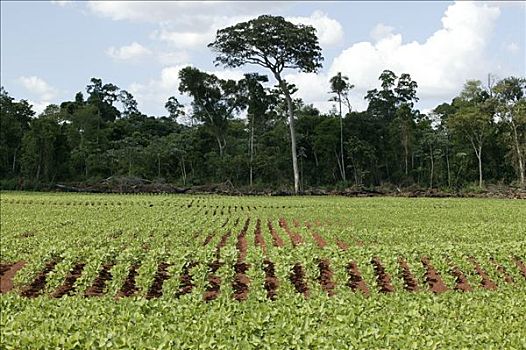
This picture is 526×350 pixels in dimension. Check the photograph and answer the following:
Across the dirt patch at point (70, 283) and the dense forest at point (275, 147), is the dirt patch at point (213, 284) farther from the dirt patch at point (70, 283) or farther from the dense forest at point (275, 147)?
the dense forest at point (275, 147)

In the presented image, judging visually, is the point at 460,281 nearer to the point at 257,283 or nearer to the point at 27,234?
the point at 257,283

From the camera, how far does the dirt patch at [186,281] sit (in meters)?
12.1

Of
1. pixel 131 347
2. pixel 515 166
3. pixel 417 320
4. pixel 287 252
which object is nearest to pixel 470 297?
pixel 417 320

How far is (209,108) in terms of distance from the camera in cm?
5806

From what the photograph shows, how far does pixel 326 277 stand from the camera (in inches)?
501

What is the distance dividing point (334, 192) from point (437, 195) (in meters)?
8.07

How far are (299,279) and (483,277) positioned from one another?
414cm

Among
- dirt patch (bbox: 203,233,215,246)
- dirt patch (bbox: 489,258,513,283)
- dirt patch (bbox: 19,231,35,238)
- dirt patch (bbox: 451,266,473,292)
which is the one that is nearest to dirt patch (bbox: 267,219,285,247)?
dirt patch (bbox: 203,233,215,246)

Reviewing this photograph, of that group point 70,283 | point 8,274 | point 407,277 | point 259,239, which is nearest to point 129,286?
point 70,283

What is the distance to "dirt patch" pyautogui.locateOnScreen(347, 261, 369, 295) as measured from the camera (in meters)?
12.2

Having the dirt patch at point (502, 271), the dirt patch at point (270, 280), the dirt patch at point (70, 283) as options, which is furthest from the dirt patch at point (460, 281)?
the dirt patch at point (70, 283)

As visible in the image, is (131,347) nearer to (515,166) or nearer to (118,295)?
(118,295)

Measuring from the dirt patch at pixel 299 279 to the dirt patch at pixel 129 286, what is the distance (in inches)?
128

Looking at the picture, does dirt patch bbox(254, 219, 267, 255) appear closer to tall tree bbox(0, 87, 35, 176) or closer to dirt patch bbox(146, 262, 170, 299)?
dirt patch bbox(146, 262, 170, 299)
